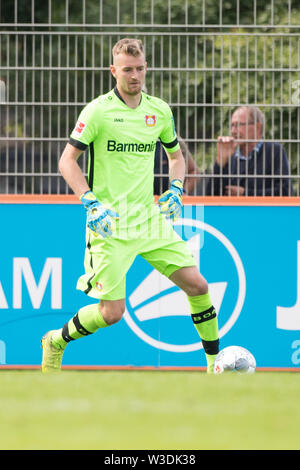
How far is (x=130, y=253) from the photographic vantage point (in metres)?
7.81

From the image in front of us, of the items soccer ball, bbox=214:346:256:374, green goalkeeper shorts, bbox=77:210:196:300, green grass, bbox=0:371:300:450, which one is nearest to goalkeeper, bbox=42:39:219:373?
green goalkeeper shorts, bbox=77:210:196:300

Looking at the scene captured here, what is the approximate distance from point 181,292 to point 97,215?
71.3 inches

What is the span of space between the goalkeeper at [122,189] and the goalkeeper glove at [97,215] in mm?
49

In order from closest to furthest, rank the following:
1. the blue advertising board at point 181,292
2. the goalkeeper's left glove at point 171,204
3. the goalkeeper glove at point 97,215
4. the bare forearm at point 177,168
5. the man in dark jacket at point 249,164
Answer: the goalkeeper glove at point 97,215 → the goalkeeper's left glove at point 171,204 → the bare forearm at point 177,168 → the blue advertising board at point 181,292 → the man in dark jacket at point 249,164

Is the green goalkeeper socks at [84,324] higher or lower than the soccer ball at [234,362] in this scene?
higher

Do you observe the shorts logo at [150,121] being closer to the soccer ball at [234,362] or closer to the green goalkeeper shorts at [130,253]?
the green goalkeeper shorts at [130,253]

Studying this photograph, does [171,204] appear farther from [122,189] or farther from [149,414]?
[149,414]

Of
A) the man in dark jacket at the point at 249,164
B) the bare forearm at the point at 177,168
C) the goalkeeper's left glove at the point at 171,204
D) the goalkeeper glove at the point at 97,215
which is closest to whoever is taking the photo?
the goalkeeper glove at the point at 97,215

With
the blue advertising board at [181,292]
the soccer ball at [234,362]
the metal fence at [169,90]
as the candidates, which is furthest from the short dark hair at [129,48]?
the soccer ball at [234,362]

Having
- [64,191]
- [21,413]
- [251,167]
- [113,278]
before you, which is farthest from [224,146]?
[21,413]

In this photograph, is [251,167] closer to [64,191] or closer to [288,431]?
[64,191]

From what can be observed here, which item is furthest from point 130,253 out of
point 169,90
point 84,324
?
point 169,90

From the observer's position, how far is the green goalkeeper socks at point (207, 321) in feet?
26.3

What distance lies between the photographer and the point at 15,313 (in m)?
9.16
